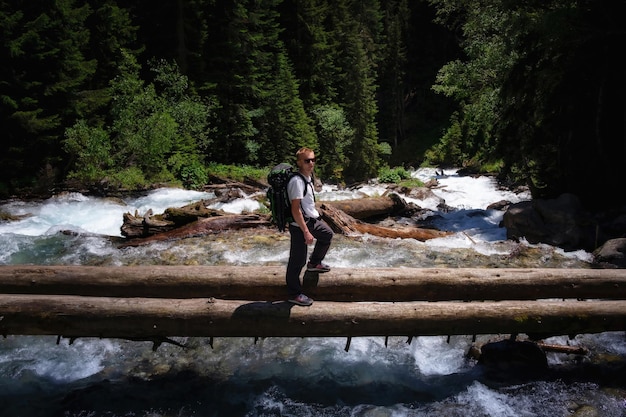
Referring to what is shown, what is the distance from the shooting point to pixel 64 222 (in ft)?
49.9

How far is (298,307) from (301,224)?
4.00ft

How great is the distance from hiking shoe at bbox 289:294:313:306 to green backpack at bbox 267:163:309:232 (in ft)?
3.42

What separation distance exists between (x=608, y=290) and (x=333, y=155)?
36898 millimetres

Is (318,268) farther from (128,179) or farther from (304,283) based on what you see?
(128,179)

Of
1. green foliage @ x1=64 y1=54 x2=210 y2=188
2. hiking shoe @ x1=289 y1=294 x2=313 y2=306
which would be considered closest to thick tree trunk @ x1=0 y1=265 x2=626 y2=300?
hiking shoe @ x1=289 y1=294 x2=313 y2=306

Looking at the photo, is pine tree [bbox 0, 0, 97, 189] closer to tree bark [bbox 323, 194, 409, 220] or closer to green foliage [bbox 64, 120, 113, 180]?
green foliage [bbox 64, 120, 113, 180]

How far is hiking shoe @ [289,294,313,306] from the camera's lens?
224 inches

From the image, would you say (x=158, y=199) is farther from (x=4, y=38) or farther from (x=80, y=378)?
(x=80, y=378)

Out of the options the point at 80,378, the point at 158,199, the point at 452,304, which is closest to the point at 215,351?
the point at 80,378

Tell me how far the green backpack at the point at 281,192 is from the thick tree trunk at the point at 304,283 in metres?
1.10

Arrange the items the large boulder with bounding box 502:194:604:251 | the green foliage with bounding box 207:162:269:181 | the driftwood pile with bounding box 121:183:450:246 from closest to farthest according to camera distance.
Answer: the large boulder with bounding box 502:194:604:251
the driftwood pile with bounding box 121:183:450:246
the green foliage with bounding box 207:162:269:181

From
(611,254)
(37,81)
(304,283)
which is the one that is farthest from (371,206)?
(37,81)

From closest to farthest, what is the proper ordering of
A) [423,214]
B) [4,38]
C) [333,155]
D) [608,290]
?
[608,290]
[423,214]
[4,38]
[333,155]

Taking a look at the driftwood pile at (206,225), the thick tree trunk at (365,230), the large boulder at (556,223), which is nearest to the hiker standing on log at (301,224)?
the thick tree trunk at (365,230)
